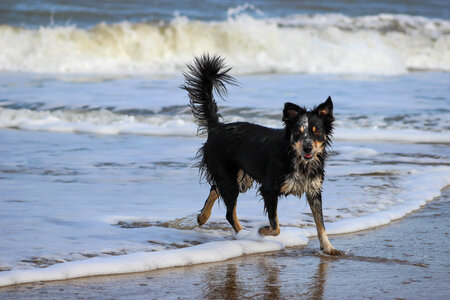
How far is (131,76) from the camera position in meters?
21.7

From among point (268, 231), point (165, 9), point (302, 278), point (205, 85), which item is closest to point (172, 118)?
point (205, 85)

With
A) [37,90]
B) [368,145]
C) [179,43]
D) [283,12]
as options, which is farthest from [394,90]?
[283,12]

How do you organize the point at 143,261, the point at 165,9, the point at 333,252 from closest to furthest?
the point at 143,261 < the point at 333,252 < the point at 165,9

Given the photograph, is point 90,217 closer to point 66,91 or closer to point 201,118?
point 201,118

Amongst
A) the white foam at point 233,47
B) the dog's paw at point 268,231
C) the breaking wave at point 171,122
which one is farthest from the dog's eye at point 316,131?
the white foam at point 233,47

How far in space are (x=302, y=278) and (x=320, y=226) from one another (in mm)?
851

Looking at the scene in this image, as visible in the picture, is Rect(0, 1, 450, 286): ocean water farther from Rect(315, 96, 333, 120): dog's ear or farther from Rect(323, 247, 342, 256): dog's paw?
Rect(315, 96, 333, 120): dog's ear

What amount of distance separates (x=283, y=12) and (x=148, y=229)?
29.7m

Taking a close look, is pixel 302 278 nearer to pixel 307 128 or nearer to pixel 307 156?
pixel 307 156

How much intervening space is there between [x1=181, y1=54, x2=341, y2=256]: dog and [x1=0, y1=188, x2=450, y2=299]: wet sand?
0.32m

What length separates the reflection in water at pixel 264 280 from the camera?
4.39 m

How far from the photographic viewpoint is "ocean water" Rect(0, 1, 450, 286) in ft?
18.7

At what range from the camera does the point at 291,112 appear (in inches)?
209

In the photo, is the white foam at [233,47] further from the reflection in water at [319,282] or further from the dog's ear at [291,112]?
the reflection in water at [319,282]
